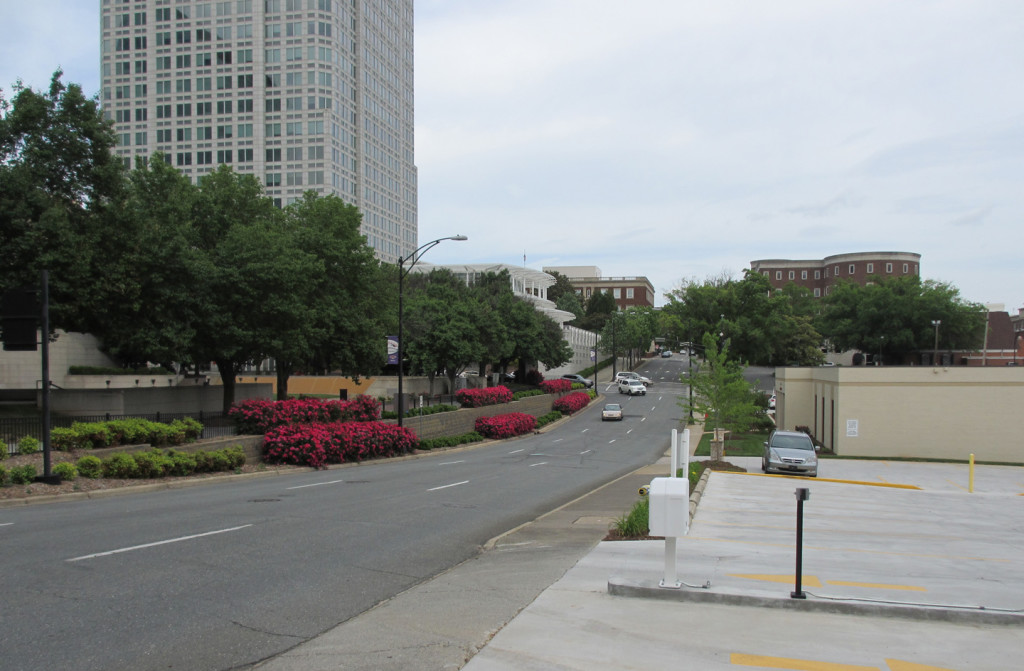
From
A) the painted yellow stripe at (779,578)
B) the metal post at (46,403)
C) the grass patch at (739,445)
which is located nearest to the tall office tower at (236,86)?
the grass patch at (739,445)

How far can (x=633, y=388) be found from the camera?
7638 centimetres

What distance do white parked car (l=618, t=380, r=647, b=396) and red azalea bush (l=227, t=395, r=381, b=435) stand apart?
4690 cm

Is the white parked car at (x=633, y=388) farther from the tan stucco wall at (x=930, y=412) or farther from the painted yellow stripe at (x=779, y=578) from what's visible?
the painted yellow stripe at (x=779, y=578)

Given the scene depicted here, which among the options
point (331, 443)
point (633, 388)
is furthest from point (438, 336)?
point (331, 443)

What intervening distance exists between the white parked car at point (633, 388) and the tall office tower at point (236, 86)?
4031 centimetres

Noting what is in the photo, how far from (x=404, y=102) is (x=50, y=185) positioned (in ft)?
292

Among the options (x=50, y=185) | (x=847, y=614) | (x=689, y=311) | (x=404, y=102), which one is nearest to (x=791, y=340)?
(x=689, y=311)

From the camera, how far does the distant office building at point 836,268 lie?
136000 mm

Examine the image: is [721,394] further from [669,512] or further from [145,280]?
[669,512]

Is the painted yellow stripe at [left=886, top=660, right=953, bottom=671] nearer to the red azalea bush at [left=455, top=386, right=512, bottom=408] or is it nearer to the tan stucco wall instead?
the tan stucco wall

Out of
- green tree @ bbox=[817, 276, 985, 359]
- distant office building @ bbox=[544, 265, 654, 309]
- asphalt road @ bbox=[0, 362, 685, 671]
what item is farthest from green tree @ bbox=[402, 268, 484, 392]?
distant office building @ bbox=[544, 265, 654, 309]

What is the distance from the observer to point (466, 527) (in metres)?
13.8

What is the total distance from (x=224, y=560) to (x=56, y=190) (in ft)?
67.5

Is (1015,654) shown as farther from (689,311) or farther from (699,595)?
(689,311)
